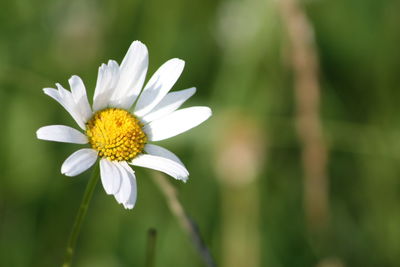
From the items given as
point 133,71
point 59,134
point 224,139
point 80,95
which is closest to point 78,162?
point 59,134

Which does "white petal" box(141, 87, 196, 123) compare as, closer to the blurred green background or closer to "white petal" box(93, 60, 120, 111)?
"white petal" box(93, 60, 120, 111)

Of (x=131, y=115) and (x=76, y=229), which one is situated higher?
(x=131, y=115)

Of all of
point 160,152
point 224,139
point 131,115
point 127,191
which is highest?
point 224,139

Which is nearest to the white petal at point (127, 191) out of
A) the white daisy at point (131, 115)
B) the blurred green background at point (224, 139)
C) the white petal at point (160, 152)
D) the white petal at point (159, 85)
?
the white daisy at point (131, 115)

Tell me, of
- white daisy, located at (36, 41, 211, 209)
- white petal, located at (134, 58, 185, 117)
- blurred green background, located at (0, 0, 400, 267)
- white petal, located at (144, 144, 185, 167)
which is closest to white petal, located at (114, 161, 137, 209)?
white daisy, located at (36, 41, 211, 209)

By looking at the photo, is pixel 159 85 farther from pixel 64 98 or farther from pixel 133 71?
pixel 64 98

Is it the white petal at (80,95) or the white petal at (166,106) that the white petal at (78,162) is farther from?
the white petal at (166,106)
